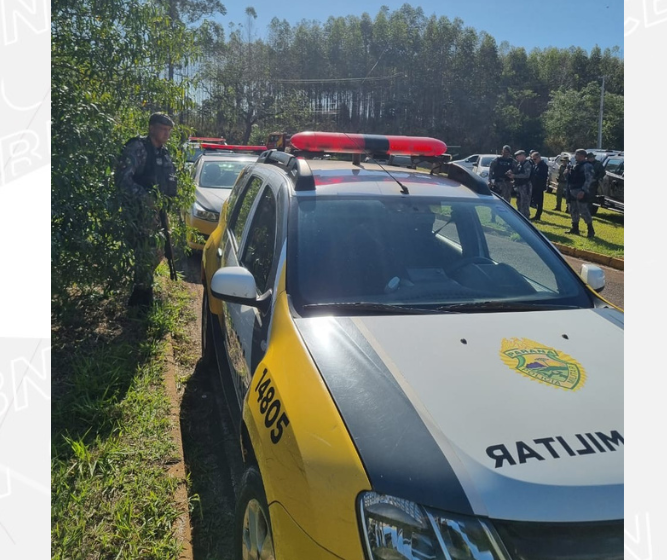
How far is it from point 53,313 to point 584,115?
52.2m

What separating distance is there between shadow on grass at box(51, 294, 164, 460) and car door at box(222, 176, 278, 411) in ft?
2.85

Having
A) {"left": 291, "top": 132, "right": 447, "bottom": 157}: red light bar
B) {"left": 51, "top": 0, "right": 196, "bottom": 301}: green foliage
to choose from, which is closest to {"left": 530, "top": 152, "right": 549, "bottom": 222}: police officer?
{"left": 291, "top": 132, "right": 447, "bottom": 157}: red light bar

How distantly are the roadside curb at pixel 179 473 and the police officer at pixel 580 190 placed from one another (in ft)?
32.5

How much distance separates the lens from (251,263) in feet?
10.5

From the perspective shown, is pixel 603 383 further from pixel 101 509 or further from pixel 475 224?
pixel 101 509

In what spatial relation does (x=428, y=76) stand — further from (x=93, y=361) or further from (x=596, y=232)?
(x=93, y=361)

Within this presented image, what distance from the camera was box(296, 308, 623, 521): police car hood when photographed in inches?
60.8

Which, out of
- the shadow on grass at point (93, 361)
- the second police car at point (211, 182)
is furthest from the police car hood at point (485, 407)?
the second police car at point (211, 182)

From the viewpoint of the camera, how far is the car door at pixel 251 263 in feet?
8.60

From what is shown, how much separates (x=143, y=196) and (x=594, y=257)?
307 inches

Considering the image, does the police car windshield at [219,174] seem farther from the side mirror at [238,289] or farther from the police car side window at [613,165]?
the police car side window at [613,165]

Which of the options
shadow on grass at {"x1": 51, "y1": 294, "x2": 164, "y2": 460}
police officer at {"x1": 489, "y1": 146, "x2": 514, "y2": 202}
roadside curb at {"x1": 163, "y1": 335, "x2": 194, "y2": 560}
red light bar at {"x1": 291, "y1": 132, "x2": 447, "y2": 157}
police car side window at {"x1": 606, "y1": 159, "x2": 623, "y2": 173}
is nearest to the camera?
roadside curb at {"x1": 163, "y1": 335, "x2": 194, "y2": 560}

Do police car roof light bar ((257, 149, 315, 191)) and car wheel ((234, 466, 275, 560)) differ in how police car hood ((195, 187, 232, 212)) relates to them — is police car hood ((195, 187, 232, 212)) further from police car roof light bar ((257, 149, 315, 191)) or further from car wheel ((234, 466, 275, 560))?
car wheel ((234, 466, 275, 560))

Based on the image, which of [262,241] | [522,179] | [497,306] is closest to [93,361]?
[262,241]
